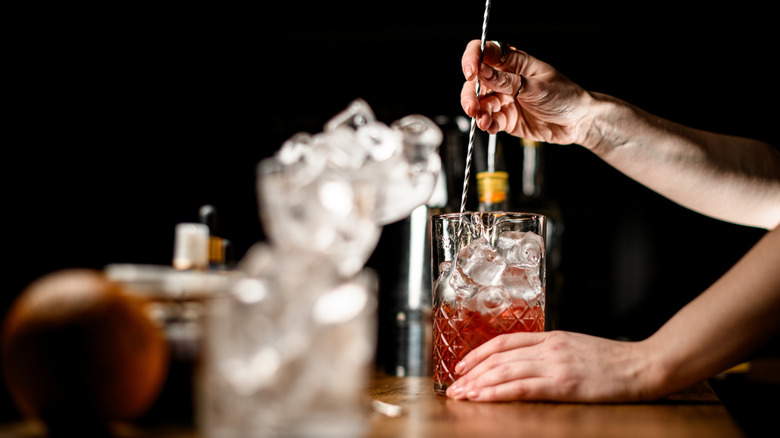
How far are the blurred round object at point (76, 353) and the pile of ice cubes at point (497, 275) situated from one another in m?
0.51

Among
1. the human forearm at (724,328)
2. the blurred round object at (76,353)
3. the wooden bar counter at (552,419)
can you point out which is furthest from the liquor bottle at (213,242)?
the human forearm at (724,328)

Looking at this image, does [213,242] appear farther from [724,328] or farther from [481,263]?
[724,328]

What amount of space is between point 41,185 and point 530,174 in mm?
1667

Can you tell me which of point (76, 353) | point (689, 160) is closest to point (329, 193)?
point (76, 353)

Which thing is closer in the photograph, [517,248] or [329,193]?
[329,193]

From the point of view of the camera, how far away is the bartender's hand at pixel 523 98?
1.17 m

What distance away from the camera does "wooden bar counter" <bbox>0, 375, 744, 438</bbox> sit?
674 millimetres

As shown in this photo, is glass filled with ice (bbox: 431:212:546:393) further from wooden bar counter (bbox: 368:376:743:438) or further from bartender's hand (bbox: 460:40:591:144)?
bartender's hand (bbox: 460:40:591:144)

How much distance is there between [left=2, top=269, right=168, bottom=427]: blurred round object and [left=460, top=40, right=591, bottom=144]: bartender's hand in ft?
2.46

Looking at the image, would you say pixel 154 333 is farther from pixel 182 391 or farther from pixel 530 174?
pixel 530 174

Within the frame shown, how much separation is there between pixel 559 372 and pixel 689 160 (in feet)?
2.39

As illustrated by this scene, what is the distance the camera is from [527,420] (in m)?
0.77

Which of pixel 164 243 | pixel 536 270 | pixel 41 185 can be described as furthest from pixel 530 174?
pixel 41 185

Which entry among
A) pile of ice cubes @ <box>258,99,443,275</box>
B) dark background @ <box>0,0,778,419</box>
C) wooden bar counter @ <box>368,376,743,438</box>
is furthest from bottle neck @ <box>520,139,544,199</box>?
pile of ice cubes @ <box>258,99,443,275</box>
